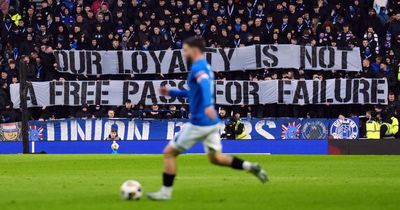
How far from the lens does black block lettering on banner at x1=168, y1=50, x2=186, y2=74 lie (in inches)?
1576

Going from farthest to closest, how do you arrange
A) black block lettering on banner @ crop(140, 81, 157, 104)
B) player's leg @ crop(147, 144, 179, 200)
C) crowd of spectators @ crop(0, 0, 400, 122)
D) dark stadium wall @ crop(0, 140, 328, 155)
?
1. black block lettering on banner @ crop(140, 81, 157, 104)
2. crowd of spectators @ crop(0, 0, 400, 122)
3. dark stadium wall @ crop(0, 140, 328, 155)
4. player's leg @ crop(147, 144, 179, 200)

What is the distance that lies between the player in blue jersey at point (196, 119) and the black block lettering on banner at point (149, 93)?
24.7 m

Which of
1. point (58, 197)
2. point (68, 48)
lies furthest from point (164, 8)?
point (58, 197)

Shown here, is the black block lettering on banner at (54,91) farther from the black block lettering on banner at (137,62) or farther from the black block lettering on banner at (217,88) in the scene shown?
the black block lettering on banner at (217,88)

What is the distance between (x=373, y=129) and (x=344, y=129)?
1.18 meters

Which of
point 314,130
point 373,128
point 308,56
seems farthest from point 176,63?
point 373,128

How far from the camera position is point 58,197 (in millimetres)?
15758

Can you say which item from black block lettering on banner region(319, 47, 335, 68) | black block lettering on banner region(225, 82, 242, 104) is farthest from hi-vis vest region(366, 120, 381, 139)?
black block lettering on banner region(225, 82, 242, 104)

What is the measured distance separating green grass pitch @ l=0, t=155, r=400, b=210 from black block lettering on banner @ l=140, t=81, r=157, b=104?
12.3 m

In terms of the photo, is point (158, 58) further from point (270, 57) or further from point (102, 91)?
point (270, 57)

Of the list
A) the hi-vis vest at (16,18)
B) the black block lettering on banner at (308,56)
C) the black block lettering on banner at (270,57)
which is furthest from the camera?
the hi-vis vest at (16,18)

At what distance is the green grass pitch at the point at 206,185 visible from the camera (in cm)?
1466

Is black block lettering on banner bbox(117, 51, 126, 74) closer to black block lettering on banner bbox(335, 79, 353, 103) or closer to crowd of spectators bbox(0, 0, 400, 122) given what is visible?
crowd of spectators bbox(0, 0, 400, 122)

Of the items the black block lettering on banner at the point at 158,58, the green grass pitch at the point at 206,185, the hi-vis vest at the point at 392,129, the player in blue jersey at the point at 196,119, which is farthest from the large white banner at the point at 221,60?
the player in blue jersey at the point at 196,119
